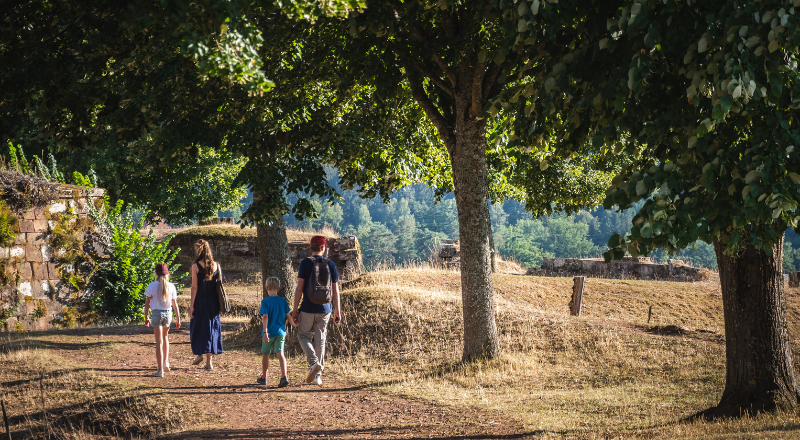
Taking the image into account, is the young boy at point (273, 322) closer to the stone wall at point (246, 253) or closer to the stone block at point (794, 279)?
the stone wall at point (246, 253)

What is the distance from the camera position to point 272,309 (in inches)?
287

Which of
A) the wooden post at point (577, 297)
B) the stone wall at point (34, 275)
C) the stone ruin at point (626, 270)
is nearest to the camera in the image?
the stone wall at point (34, 275)

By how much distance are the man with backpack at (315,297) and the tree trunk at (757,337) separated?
4.22 m

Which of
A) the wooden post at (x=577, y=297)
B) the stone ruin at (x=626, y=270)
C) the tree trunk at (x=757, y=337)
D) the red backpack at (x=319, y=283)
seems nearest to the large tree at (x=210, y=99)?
the red backpack at (x=319, y=283)

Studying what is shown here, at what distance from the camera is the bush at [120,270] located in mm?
12695

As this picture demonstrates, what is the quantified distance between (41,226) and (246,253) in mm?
11784

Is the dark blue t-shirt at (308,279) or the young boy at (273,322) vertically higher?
the dark blue t-shirt at (308,279)

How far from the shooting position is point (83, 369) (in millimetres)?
7895

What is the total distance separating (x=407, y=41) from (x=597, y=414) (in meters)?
5.23

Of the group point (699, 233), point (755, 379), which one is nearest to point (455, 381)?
point (755, 379)


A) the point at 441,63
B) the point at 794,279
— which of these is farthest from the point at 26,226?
the point at 794,279

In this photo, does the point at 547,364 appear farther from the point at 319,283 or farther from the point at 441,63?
the point at 441,63

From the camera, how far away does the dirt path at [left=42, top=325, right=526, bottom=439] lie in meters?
5.83

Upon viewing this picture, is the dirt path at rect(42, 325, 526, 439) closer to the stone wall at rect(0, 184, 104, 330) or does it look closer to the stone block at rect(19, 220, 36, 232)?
the stone wall at rect(0, 184, 104, 330)
